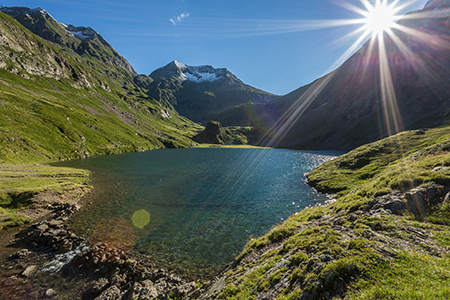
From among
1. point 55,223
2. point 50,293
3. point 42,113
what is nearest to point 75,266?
point 50,293

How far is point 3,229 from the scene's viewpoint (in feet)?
78.2

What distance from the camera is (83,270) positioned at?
18.2m

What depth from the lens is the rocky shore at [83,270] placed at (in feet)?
49.8

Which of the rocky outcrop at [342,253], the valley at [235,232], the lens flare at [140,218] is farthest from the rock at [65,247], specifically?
the rocky outcrop at [342,253]

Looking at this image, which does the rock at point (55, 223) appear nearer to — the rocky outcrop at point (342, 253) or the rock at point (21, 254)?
the rock at point (21, 254)

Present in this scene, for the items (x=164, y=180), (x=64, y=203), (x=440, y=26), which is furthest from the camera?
(x=440, y=26)

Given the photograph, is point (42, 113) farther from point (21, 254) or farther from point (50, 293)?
point (50, 293)

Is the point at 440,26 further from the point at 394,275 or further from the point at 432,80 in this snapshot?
the point at 394,275

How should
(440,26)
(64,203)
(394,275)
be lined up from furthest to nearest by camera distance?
(440,26)
(64,203)
(394,275)

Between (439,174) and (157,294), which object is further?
(439,174)

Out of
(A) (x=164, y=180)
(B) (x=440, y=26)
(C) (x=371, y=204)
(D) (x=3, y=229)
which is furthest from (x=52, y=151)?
(B) (x=440, y=26)

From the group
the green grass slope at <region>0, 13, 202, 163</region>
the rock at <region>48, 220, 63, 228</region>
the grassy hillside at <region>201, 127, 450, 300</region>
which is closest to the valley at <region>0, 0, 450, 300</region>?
the grassy hillside at <region>201, 127, 450, 300</region>

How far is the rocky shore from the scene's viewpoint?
49.8ft

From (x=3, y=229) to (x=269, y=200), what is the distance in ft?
137
